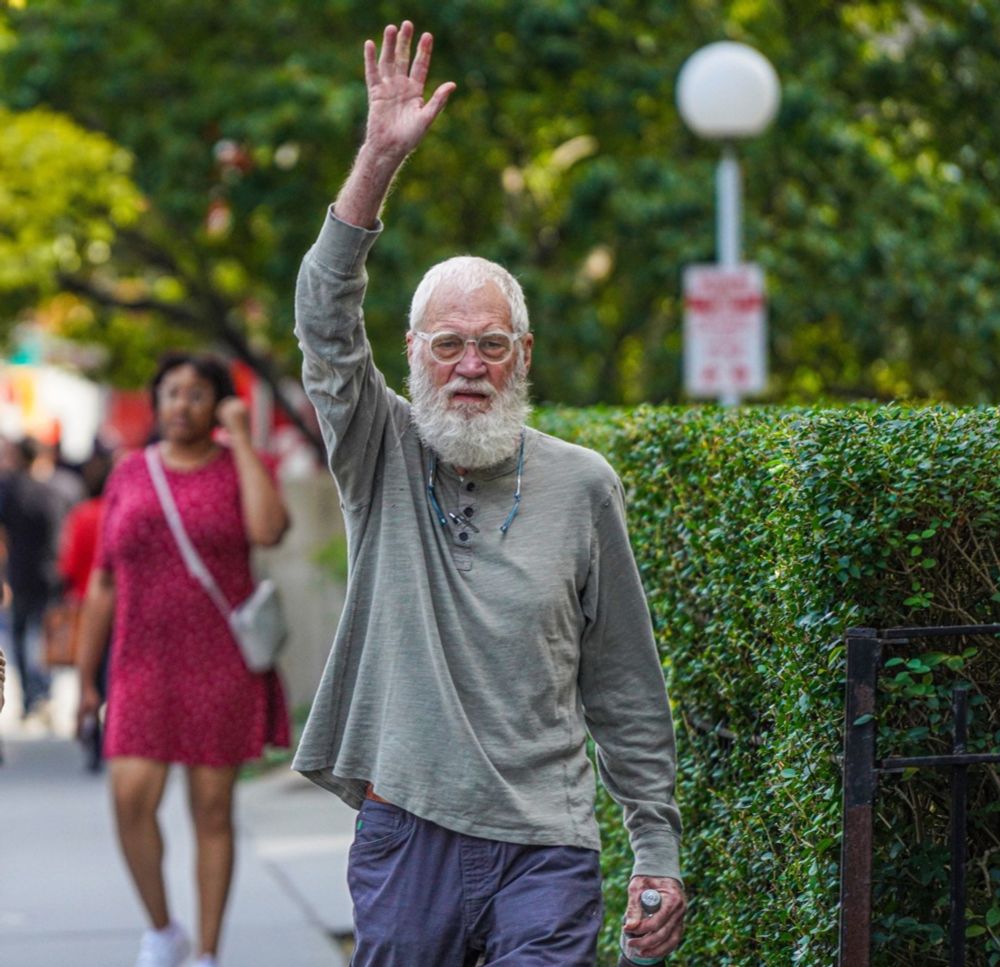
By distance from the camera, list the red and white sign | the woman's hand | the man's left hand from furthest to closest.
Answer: the red and white sign, the woman's hand, the man's left hand

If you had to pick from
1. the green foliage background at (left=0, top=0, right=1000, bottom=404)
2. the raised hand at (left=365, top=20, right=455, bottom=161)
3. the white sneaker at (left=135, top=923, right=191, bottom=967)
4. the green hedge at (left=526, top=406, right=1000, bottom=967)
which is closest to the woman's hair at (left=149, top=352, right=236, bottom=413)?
the white sneaker at (left=135, top=923, right=191, bottom=967)

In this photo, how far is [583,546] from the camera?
3609 millimetres

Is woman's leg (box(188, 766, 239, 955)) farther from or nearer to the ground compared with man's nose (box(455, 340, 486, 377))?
nearer to the ground

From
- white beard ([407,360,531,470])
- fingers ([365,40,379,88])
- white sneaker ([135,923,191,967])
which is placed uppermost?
fingers ([365,40,379,88])

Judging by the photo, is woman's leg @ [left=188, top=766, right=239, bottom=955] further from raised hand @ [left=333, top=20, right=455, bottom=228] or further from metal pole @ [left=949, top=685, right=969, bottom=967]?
metal pole @ [left=949, top=685, right=969, bottom=967]

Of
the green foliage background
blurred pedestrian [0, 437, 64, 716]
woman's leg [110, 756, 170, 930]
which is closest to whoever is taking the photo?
woman's leg [110, 756, 170, 930]

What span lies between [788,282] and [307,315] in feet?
30.1

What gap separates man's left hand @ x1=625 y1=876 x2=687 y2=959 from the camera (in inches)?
140

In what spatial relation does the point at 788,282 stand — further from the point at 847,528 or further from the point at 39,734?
the point at 847,528

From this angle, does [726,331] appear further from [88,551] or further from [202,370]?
[202,370]

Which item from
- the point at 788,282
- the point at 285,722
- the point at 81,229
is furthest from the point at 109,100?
the point at 285,722

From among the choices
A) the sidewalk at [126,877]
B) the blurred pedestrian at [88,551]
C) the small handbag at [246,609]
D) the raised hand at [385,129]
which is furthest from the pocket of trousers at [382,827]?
the blurred pedestrian at [88,551]

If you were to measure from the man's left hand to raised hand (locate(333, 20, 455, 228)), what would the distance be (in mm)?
1238

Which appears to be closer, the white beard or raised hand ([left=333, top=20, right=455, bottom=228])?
raised hand ([left=333, top=20, right=455, bottom=228])
